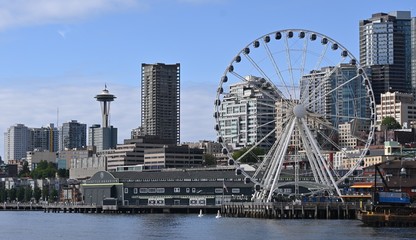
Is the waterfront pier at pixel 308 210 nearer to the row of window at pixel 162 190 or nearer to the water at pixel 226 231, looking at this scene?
the water at pixel 226 231

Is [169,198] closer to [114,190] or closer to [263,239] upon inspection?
[114,190]

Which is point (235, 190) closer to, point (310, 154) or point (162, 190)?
point (162, 190)

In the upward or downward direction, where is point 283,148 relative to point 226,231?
upward

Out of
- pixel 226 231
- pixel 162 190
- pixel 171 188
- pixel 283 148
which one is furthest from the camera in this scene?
pixel 162 190

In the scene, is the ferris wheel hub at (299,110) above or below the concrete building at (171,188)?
above

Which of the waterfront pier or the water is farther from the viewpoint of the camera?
the waterfront pier

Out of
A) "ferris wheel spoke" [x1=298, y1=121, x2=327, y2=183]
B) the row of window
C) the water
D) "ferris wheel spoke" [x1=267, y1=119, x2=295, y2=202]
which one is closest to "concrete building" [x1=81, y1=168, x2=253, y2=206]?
the row of window

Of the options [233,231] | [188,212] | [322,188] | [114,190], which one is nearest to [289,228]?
[233,231]

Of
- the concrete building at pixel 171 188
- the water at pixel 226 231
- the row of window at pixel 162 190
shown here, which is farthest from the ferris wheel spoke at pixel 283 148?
the row of window at pixel 162 190

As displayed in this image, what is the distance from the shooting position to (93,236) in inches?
4097

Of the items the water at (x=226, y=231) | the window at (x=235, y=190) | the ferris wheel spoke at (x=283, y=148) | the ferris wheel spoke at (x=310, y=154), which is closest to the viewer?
the water at (x=226, y=231)

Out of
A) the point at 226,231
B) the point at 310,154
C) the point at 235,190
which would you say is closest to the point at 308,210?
the point at 310,154

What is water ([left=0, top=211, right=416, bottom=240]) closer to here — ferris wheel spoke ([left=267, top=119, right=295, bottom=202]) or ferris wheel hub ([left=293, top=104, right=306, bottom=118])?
ferris wheel spoke ([left=267, top=119, right=295, bottom=202])

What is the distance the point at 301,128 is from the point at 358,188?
2787cm
